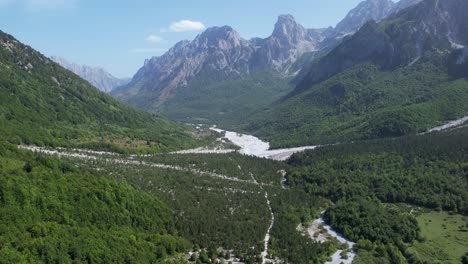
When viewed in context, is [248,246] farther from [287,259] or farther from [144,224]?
[144,224]

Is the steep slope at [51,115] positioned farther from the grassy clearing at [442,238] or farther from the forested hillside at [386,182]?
the grassy clearing at [442,238]

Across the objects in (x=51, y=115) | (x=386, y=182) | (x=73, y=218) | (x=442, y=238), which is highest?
(x=51, y=115)

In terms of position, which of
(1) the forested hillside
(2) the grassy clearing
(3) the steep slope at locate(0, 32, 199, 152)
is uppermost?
(3) the steep slope at locate(0, 32, 199, 152)

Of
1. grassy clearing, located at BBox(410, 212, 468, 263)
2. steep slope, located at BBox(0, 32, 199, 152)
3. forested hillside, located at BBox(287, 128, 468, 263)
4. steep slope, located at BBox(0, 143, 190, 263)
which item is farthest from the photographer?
steep slope, located at BBox(0, 32, 199, 152)

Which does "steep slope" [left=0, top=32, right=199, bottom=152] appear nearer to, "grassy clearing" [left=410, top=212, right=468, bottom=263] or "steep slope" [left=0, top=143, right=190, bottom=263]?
"steep slope" [left=0, top=143, right=190, bottom=263]

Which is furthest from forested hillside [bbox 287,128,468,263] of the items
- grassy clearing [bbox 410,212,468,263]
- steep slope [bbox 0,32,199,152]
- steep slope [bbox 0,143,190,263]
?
steep slope [bbox 0,32,199,152]

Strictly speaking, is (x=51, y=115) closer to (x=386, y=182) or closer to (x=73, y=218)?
(x=73, y=218)

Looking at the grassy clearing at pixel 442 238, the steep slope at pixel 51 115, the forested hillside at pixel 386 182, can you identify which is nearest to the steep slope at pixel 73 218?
the forested hillside at pixel 386 182

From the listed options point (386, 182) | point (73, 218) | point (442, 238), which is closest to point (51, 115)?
point (73, 218)
